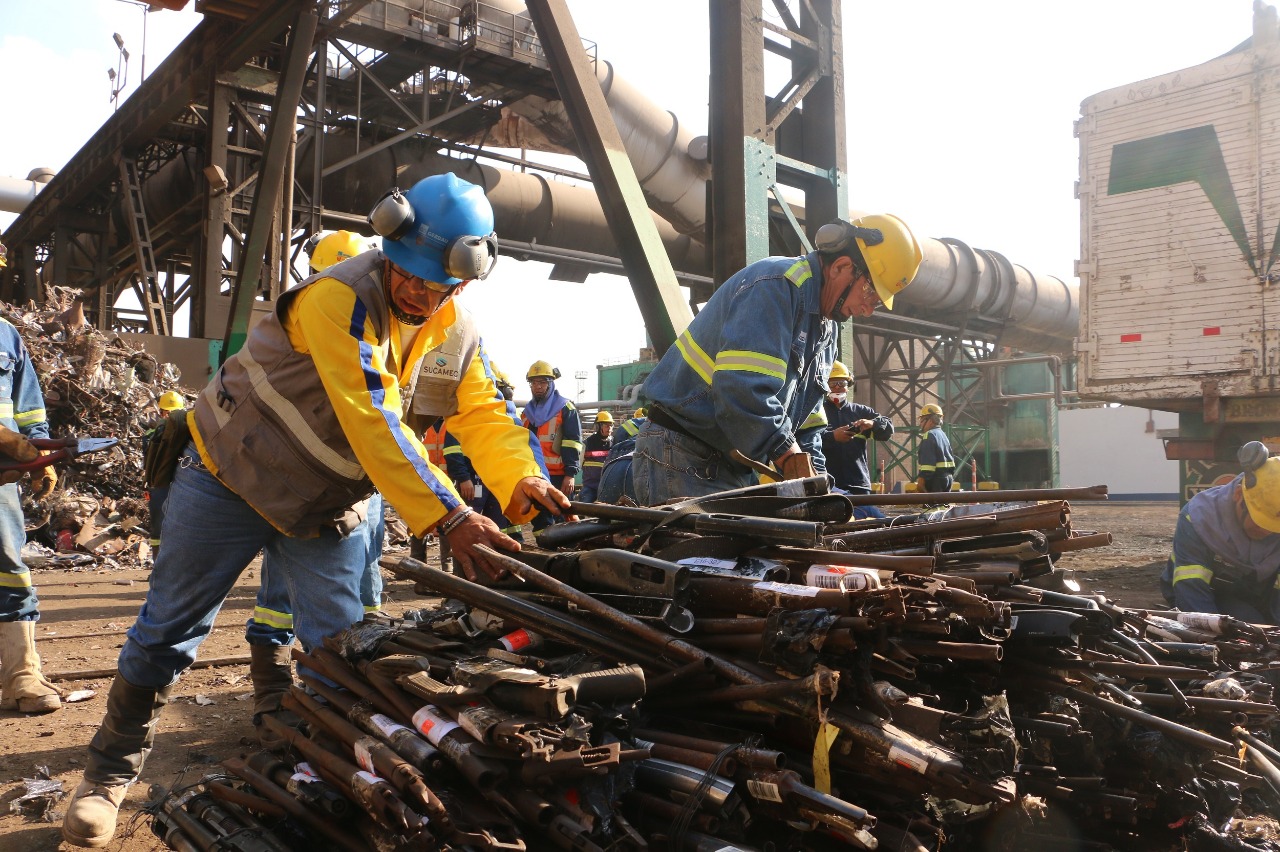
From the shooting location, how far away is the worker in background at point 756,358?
340cm

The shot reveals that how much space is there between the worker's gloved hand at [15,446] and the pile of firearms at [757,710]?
6.94 ft

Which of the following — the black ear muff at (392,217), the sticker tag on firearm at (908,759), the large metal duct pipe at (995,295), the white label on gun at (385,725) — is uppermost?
the large metal duct pipe at (995,295)

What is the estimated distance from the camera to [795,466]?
3488 millimetres

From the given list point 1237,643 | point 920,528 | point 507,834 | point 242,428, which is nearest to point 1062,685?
point 920,528

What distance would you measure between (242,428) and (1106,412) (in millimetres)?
27725

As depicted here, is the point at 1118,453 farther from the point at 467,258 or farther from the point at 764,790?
the point at 764,790

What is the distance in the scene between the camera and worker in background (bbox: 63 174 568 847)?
236cm

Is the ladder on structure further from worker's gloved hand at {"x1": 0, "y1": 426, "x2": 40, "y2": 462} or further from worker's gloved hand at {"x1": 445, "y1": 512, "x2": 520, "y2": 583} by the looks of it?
worker's gloved hand at {"x1": 445, "y1": 512, "x2": 520, "y2": 583}

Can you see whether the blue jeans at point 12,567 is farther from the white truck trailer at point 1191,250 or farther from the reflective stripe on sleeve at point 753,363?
the white truck trailer at point 1191,250

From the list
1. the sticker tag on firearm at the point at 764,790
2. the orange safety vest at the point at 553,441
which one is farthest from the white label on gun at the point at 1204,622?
the orange safety vest at the point at 553,441

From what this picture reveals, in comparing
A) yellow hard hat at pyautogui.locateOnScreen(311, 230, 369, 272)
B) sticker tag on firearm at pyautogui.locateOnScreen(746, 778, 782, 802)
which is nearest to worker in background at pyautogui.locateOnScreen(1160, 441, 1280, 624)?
sticker tag on firearm at pyautogui.locateOnScreen(746, 778, 782, 802)

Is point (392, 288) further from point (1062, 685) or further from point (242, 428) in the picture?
point (1062, 685)

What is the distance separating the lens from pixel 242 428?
2.61 m

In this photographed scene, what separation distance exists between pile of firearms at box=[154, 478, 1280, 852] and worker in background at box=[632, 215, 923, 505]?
76 centimetres
